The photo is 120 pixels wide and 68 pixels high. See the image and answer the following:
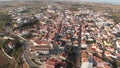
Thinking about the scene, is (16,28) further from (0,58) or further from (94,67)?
(94,67)

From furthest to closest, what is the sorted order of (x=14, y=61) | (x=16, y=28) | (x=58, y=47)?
1. (x=16, y=28)
2. (x=58, y=47)
3. (x=14, y=61)

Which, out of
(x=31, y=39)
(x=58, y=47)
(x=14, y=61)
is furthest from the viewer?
(x=31, y=39)

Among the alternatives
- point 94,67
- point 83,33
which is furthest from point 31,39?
point 94,67

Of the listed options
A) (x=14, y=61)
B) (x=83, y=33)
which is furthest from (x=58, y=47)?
(x=83, y=33)

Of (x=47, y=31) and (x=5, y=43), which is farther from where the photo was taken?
(x=47, y=31)

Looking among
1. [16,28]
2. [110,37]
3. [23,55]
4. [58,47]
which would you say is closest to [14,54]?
[23,55]

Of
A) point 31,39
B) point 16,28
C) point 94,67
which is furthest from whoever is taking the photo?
point 16,28

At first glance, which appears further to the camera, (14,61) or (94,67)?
(14,61)

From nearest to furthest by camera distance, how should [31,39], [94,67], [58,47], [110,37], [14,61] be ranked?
[94,67] → [14,61] → [58,47] → [31,39] → [110,37]

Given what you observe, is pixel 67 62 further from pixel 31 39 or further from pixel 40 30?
pixel 40 30
